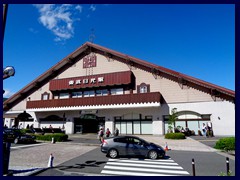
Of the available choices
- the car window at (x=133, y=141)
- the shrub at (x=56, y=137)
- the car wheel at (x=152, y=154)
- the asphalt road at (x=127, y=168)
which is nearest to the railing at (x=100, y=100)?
the shrub at (x=56, y=137)

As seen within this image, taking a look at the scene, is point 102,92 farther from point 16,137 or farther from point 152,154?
point 152,154

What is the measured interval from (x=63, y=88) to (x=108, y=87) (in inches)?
343

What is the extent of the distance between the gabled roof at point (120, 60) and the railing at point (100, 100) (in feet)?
12.5

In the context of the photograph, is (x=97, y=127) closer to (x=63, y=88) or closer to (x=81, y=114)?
(x=81, y=114)

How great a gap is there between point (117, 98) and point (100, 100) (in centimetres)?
288

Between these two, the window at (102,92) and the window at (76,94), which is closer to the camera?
the window at (102,92)

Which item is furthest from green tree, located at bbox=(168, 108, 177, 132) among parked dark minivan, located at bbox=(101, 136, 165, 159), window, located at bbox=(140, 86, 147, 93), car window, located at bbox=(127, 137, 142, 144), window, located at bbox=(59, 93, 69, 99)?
window, located at bbox=(59, 93, 69, 99)

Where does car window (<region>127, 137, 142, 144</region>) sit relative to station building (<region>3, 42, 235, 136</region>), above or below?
below

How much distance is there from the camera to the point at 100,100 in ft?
98.1

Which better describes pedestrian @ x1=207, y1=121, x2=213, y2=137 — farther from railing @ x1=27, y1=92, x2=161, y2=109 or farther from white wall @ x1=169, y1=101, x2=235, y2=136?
railing @ x1=27, y1=92, x2=161, y2=109

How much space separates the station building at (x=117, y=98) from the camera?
2603 cm

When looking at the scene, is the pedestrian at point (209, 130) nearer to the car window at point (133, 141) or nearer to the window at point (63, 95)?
the car window at point (133, 141)

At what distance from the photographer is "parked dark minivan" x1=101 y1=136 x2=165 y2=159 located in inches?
518

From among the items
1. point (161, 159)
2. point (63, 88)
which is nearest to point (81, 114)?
point (63, 88)
